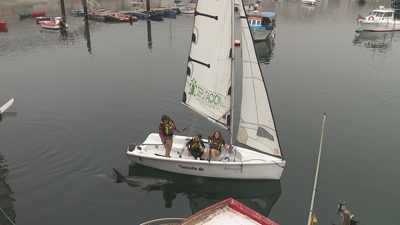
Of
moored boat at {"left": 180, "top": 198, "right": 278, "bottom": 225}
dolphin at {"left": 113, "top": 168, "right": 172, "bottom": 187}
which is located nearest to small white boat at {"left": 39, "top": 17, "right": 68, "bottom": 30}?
dolphin at {"left": 113, "top": 168, "right": 172, "bottom": 187}

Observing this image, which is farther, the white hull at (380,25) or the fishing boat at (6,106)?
the white hull at (380,25)

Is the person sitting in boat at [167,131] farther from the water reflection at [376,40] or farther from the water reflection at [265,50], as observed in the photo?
the water reflection at [376,40]

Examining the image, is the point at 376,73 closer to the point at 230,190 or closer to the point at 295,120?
the point at 295,120

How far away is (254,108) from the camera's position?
16141 mm

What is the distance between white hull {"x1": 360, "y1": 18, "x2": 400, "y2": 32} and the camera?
60.8 meters

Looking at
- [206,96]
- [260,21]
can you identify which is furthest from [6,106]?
[260,21]

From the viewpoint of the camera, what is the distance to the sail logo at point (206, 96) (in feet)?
53.5

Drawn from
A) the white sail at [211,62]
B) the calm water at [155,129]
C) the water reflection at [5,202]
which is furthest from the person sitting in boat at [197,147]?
the water reflection at [5,202]

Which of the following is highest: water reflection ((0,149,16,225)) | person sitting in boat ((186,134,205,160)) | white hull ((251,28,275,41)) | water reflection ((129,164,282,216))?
white hull ((251,28,275,41))

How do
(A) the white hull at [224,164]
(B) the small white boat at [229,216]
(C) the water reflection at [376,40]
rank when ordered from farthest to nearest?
(C) the water reflection at [376,40] → (A) the white hull at [224,164] → (B) the small white boat at [229,216]

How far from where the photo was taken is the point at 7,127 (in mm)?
23125

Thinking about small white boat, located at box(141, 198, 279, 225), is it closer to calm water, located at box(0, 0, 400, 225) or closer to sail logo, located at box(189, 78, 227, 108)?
calm water, located at box(0, 0, 400, 225)

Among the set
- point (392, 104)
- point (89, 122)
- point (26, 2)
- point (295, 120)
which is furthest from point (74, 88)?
point (26, 2)

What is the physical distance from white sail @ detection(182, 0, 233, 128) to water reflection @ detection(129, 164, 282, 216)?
3.29m
